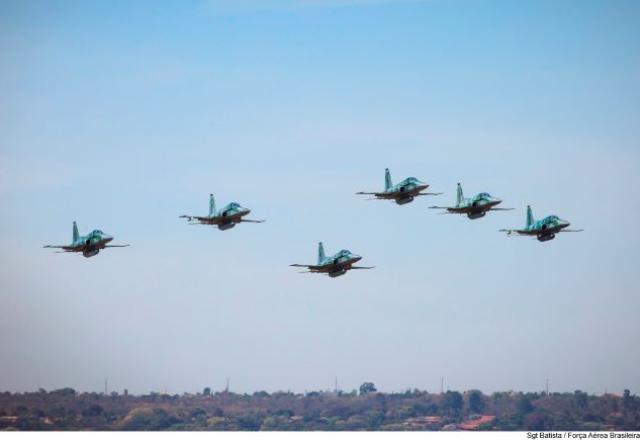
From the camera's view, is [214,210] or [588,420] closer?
[214,210]

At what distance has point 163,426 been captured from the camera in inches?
7500

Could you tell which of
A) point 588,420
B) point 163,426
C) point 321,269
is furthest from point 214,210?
point 588,420

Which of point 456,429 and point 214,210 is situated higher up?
point 214,210

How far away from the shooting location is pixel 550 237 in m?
135

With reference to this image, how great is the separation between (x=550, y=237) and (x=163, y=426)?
71.5 meters

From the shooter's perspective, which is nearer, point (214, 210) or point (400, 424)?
point (214, 210)

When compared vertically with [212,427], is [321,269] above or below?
above

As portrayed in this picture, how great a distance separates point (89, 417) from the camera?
629 feet

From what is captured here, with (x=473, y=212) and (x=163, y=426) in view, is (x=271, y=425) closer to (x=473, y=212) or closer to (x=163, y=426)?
(x=163, y=426)

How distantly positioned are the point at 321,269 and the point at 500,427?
66.2m

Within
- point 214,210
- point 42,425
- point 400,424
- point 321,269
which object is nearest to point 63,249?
point 214,210

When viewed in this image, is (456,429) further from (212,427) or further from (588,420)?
(212,427)

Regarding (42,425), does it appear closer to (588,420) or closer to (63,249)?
(63,249)

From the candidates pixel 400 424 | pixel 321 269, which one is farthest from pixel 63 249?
pixel 400 424
